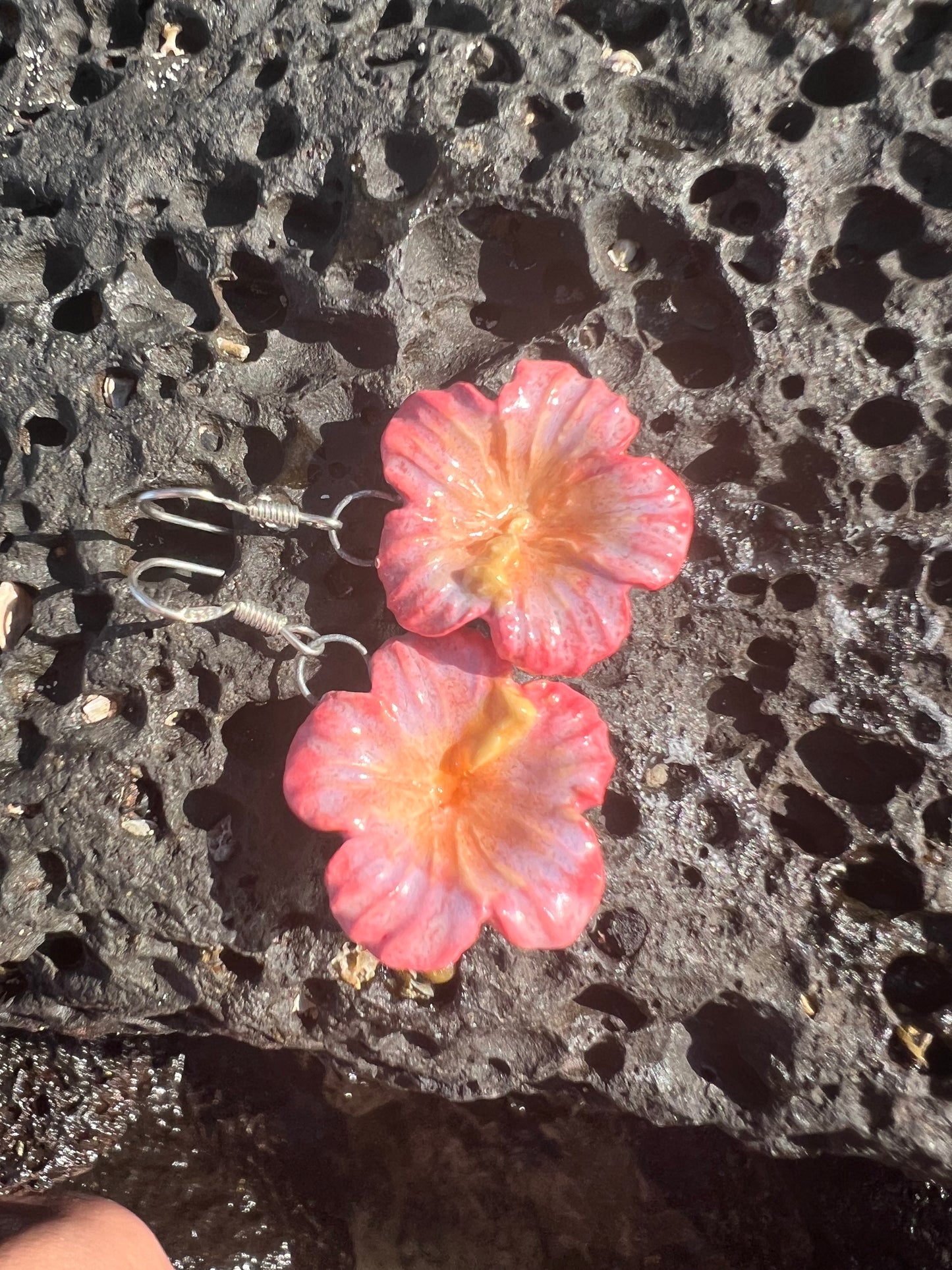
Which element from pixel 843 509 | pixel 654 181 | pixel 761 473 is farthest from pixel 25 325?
pixel 843 509

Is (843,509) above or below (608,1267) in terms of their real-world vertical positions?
above

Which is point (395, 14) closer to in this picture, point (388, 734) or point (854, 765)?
point (388, 734)

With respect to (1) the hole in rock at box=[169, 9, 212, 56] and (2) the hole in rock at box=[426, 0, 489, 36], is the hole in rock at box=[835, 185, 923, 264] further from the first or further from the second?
(1) the hole in rock at box=[169, 9, 212, 56]

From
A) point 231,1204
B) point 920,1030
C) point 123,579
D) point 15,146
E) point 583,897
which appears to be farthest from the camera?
point 231,1204

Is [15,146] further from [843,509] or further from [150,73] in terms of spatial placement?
[843,509]

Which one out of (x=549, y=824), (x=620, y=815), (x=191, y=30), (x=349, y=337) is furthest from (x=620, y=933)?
(x=191, y=30)

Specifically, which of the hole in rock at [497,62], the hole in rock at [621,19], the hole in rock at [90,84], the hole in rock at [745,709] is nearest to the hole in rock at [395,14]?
the hole in rock at [497,62]

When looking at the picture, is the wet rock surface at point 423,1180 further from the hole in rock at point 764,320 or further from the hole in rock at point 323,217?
the hole in rock at point 323,217
